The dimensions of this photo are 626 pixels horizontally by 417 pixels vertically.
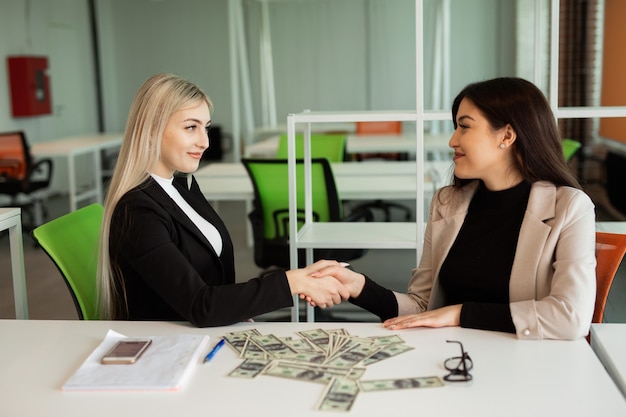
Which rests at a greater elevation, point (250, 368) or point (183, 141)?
point (183, 141)

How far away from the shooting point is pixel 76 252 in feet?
7.94

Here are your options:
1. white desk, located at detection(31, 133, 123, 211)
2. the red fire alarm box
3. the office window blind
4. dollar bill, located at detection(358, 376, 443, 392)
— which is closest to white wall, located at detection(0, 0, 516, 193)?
the red fire alarm box

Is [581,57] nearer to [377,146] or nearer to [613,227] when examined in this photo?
[377,146]

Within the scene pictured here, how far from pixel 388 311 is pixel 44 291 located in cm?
374

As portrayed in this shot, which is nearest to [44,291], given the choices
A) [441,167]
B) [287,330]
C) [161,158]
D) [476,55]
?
[441,167]

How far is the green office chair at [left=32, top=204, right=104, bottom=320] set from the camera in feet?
7.39

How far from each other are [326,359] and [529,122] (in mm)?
925

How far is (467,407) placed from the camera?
1434 millimetres

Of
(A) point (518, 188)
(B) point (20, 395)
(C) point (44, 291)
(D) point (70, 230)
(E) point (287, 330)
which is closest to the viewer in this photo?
(B) point (20, 395)

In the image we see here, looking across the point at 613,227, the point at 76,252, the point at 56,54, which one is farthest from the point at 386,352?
the point at 56,54

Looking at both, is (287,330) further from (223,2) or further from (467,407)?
(223,2)

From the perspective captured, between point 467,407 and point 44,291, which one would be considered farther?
point 44,291

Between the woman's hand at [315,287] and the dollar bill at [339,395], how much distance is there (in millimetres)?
521

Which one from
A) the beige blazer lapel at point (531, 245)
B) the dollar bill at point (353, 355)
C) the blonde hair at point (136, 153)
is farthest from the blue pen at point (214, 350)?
the beige blazer lapel at point (531, 245)
